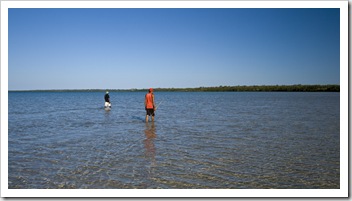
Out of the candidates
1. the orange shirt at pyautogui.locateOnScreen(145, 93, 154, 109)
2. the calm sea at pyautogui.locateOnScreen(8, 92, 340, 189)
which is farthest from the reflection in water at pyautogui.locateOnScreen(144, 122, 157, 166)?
the orange shirt at pyautogui.locateOnScreen(145, 93, 154, 109)

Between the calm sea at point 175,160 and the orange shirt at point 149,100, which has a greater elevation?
the orange shirt at point 149,100

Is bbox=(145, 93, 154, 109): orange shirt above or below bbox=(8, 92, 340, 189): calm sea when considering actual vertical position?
above

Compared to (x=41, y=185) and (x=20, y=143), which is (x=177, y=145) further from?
(x=20, y=143)

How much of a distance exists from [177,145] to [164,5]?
218 inches

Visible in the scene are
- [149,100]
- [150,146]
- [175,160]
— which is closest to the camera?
[175,160]

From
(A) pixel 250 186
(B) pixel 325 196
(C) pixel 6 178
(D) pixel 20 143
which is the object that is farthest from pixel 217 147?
(D) pixel 20 143

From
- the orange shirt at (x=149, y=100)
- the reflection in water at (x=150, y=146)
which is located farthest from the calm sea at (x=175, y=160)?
the orange shirt at (x=149, y=100)

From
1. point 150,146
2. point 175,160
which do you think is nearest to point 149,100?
point 150,146

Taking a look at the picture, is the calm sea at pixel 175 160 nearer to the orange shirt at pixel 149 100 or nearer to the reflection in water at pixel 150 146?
the reflection in water at pixel 150 146

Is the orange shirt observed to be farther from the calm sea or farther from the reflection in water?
the calm sea

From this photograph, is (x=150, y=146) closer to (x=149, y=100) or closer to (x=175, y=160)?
(x=175, y=160)

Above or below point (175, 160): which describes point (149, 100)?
above

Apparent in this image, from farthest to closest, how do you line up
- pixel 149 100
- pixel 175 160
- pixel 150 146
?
pixel 149 100 → pixel 150 146 → pixel 175 160

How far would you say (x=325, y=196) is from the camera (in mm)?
6348
